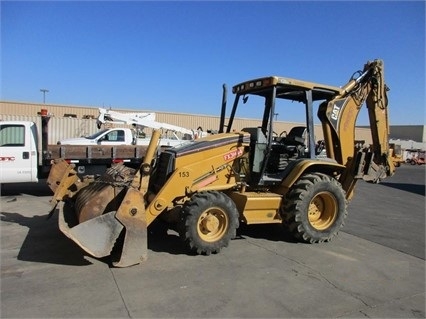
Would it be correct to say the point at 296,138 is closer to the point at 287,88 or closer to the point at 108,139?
the point at 287,88

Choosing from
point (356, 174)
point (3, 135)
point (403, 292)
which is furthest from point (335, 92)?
point (3, 135)

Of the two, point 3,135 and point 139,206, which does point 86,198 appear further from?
point 3,135

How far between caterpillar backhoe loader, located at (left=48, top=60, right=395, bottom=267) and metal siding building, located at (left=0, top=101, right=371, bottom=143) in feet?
19.9

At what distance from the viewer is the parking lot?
4523mm

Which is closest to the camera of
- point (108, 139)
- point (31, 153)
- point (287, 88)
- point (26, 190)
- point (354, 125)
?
point (287, 88)

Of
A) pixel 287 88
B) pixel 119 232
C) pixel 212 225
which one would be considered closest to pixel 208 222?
pixel 212 225

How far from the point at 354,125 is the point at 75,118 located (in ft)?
58.1

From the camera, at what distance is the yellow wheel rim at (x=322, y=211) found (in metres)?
7.51

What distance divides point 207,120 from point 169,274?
98.9 ft

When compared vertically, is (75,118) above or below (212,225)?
above

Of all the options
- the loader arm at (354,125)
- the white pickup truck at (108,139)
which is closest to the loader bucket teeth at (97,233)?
the loader arm at (354,125)

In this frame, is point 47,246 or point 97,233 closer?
point 97,233

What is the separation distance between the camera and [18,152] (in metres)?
11.2

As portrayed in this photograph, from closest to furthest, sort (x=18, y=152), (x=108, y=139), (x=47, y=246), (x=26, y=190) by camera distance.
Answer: (x=47, y=246), (x=18, y=152), (x=26, y=190), (x=108, y=139)
